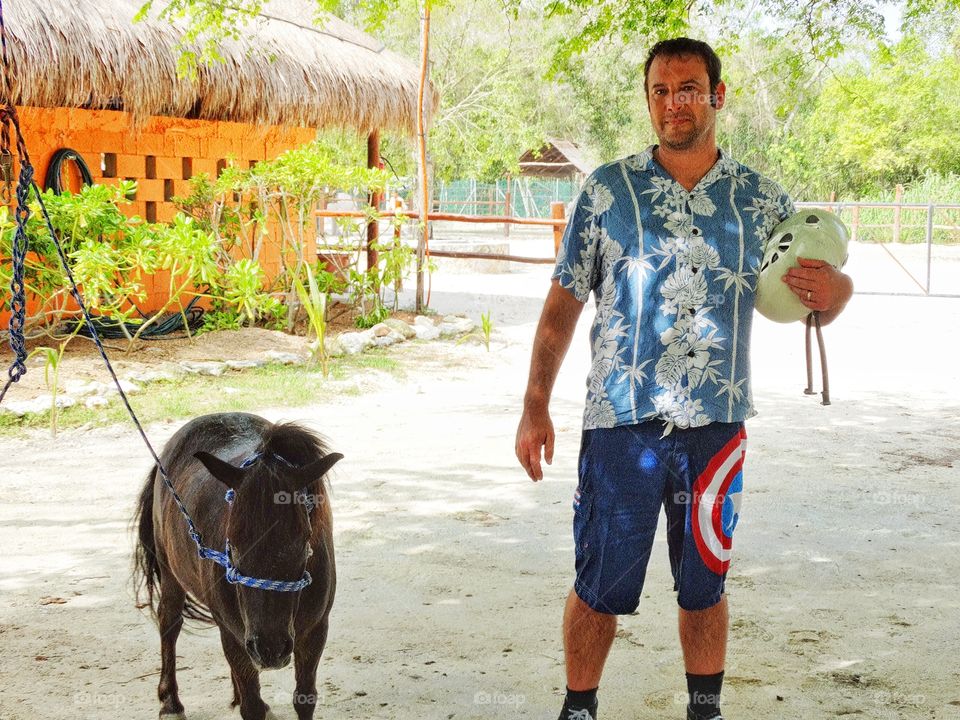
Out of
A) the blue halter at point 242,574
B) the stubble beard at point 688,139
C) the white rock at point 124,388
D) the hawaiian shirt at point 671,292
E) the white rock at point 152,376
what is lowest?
the white rock at point 124,388

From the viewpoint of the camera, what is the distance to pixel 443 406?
7.60 meters

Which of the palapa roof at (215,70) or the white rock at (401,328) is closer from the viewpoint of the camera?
the palapa roof at (215,70)

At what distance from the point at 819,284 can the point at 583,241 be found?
577 mm

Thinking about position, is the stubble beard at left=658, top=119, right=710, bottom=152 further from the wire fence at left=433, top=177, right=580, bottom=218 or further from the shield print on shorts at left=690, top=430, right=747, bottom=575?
the wire fence at left=433, top=177, right=580, bottom=218

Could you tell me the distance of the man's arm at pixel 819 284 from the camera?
2.39m

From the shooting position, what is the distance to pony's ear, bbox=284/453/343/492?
2348 mm

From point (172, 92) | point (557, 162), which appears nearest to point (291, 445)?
point (172, 92)

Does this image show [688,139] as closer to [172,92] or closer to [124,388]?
[124,388]

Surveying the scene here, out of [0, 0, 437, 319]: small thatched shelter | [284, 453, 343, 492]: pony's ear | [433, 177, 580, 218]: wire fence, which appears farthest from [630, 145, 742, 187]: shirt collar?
[433, 177, 580, 218]: wire fence

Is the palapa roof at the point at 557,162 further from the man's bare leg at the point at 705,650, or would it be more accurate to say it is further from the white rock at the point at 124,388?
the man's bare leg at the point at 705,650

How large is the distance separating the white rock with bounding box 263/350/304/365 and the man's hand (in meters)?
6.33

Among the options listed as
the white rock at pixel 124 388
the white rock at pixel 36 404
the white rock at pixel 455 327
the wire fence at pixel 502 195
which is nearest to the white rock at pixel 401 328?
the white rock at pixel 455 327

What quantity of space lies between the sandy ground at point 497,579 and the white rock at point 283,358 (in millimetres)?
1421

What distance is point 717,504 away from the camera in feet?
8.07
